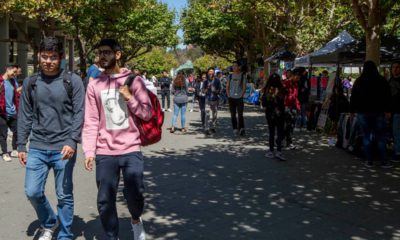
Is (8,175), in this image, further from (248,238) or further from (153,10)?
(153,10)

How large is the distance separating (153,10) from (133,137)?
3465 centimetres

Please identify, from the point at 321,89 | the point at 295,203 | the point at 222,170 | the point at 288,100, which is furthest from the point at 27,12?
the point at 295,203

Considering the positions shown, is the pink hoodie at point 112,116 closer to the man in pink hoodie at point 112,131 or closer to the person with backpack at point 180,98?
the man in pink hoodie at point 112,131

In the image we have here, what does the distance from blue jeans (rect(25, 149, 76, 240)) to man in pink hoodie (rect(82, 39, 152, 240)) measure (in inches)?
17.0

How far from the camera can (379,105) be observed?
8.29 metres

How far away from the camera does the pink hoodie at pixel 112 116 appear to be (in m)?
3.89

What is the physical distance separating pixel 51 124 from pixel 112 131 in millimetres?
622

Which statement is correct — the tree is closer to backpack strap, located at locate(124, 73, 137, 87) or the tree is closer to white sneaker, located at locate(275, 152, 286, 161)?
white sneaker, located at locate(275, 152, 286, 161)

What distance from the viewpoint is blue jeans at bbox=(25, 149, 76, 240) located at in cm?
415

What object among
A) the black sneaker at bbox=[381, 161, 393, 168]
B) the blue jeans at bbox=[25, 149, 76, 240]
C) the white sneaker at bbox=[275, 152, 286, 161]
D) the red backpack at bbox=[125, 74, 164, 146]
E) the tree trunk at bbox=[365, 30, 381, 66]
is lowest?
the black sneaker at bbox=[381, 161, 393, 168]

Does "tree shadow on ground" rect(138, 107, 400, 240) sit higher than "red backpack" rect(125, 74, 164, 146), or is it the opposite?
"red backpack" rect(125, 74, 164, 146)

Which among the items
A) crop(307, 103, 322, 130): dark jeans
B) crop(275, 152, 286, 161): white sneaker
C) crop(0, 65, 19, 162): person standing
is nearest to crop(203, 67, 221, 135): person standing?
crop(307, 103, 322, 130): dark jeans

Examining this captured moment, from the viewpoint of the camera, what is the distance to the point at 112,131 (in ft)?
12.8

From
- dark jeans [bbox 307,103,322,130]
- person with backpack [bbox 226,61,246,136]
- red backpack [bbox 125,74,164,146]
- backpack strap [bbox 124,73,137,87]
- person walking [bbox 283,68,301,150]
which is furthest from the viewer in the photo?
dark jeans [bbox 307,103,322,130]
